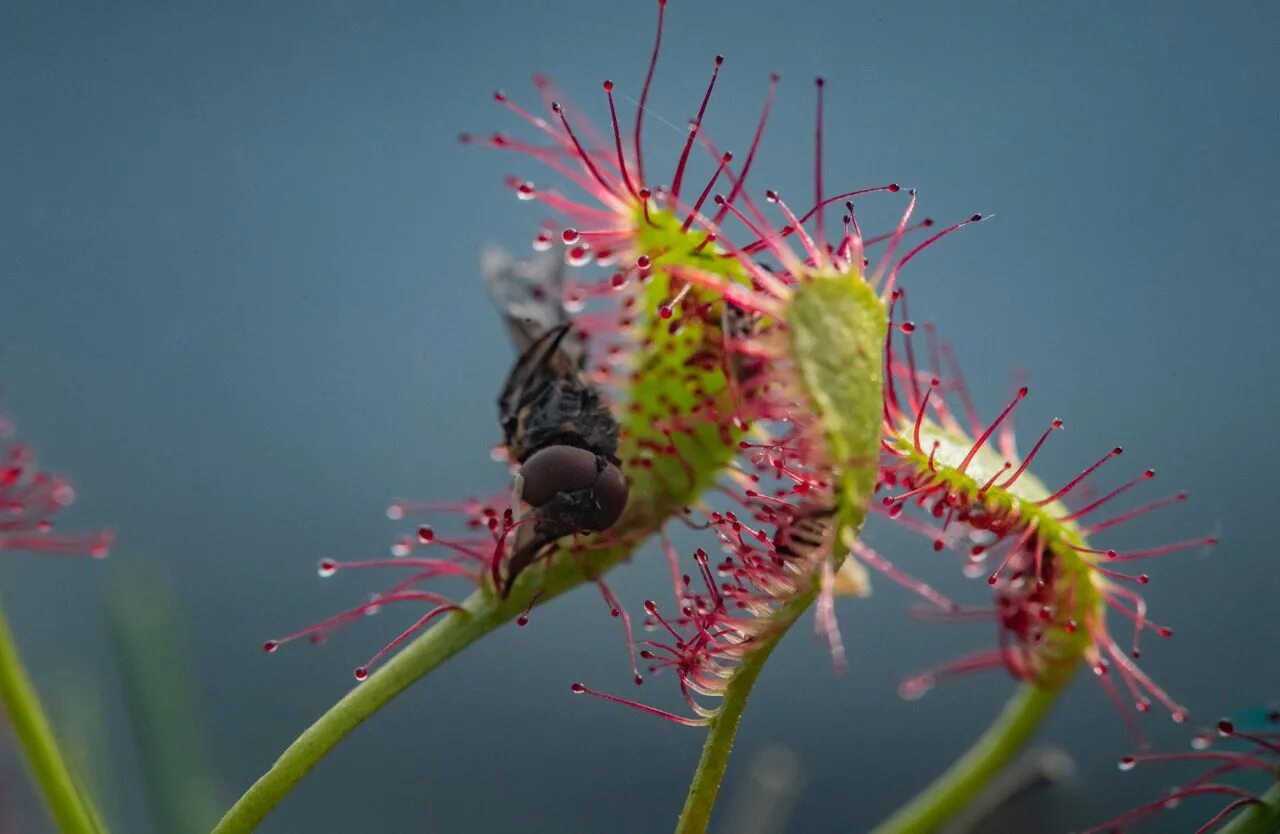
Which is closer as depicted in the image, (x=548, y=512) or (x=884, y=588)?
(x=548, y=512)

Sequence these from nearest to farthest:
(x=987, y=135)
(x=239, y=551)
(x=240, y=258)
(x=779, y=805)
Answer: (x=779, y=805)
(x=987, y=135)
(x=240, y=258)
(x=239, y=551)

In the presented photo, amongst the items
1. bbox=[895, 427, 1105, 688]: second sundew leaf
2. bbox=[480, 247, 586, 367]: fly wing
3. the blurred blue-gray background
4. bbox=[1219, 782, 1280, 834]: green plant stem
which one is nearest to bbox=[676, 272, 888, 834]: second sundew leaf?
bbox=[895, 427, 1105, 688]: second sundew leaf

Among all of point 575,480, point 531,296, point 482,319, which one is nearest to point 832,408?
point 575,480

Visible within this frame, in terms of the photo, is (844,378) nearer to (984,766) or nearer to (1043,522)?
(1043,522)

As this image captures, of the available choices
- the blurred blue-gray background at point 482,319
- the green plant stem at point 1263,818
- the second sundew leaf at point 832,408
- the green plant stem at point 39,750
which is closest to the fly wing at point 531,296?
the second sundew leaf at point 832,408

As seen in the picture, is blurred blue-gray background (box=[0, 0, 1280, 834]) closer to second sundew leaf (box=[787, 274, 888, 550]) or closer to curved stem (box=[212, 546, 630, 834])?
curved stem (box=[212, 546, 630, 834])

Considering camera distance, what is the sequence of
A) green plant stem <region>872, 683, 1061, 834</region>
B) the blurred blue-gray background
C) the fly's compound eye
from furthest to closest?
the blurred blue-gray background, green plant stem <region>872, 683, 1061, 834</region>, the fly's compound eye

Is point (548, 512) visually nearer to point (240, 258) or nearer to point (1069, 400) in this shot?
point (240, 258)

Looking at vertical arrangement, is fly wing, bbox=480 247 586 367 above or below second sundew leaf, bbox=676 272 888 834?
above

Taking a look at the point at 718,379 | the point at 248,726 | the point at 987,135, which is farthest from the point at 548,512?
the point at 248,726
